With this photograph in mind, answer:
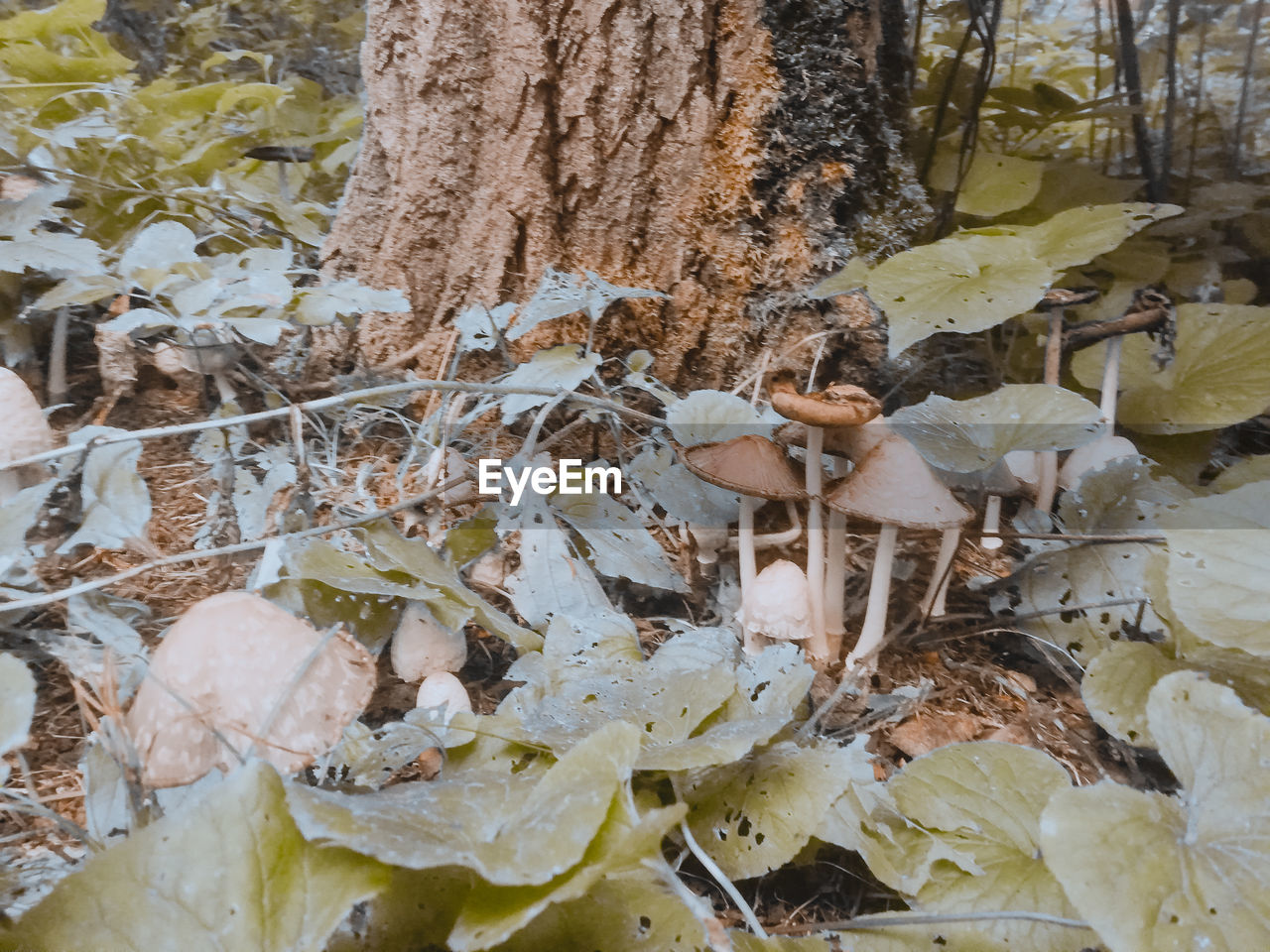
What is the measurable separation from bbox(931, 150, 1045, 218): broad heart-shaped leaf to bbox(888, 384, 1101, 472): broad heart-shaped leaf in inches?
22.7

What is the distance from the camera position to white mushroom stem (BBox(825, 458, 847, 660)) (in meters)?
0.92

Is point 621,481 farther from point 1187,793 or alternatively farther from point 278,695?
point 1187,793

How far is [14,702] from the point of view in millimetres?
556

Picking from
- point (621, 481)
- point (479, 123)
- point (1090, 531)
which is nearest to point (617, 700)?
point (621, 481)

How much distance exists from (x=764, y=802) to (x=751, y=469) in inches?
14.4

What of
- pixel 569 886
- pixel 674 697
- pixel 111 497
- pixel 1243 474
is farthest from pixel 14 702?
pixel 1243 474

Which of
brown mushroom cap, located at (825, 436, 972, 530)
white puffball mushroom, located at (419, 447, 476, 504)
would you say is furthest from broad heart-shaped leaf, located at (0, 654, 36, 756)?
brown mushroom cap, located at (825, 436, 972, 530)

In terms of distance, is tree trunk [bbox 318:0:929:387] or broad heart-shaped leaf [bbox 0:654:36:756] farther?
tree trunk [bbox 318:0:929:387]

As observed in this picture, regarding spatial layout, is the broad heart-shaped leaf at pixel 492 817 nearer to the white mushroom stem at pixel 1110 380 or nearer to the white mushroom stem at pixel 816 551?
the white mushroom stem at pixel 816 551

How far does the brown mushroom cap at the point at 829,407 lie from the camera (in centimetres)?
78

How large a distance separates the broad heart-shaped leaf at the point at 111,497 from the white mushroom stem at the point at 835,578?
2.63ft

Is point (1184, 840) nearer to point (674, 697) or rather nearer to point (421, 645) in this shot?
point (674, 697)

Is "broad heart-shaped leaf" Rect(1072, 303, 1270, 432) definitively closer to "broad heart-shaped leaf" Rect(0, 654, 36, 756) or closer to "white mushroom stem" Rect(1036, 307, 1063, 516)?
"white mushroom stem" Rect(1036, 307, 1063, 516)

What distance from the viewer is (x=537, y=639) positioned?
89 centimetres
